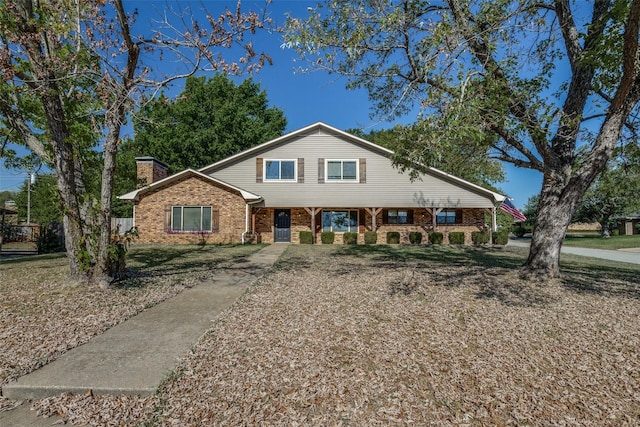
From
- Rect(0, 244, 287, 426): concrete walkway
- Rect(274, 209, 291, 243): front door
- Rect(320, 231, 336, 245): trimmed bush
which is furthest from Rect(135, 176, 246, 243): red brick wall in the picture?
Rect(0, 244, 287, 426): concrete walkway

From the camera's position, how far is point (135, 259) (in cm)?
1101

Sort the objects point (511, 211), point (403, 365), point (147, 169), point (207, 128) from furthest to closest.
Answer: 1. point (207, 128)
2. point (511, 211)
3. point (147, 169)
4. point (403, 365)

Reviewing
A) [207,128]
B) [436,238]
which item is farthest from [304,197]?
[207,128]

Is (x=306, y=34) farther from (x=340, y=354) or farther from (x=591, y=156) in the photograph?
(x=591, y=156)

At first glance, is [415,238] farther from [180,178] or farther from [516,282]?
[180,178]

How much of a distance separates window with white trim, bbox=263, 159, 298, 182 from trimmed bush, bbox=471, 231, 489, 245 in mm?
10780

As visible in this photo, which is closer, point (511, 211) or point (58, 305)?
point (58, 305)

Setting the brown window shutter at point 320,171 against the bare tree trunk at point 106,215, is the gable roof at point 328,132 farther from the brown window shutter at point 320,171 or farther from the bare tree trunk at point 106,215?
the bare tree trunk at point 106,215

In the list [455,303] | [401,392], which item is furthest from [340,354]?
[455,303]

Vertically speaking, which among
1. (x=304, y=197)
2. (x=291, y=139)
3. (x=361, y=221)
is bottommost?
(x=361, y=221)

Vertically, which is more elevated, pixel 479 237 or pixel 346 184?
pixel 346 184

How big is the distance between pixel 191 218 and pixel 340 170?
8578mm

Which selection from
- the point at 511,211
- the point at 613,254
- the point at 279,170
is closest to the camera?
the point at 613,254

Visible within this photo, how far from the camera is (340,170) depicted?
18.6m
